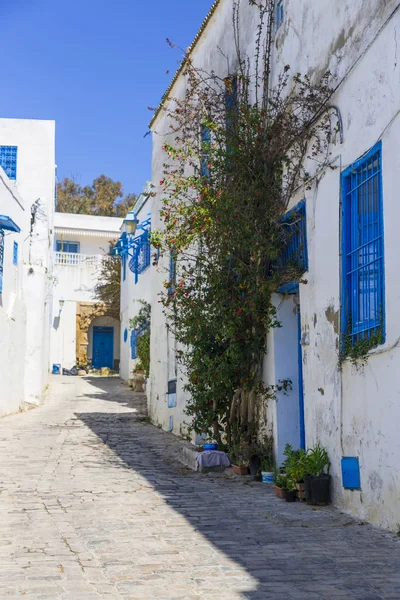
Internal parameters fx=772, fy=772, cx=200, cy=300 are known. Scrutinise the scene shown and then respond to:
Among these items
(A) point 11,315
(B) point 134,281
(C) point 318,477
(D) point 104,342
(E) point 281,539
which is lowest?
(E) point 281,539

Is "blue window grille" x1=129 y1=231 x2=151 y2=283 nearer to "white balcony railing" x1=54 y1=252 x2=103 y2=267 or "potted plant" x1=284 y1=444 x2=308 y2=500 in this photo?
"white balcony railing" x1=54 y1=252 x2=103 y2=267

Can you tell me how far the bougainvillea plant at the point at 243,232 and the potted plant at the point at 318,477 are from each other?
1.68m

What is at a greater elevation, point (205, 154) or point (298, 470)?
point (205, 154)

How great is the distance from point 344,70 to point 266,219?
7.60ft

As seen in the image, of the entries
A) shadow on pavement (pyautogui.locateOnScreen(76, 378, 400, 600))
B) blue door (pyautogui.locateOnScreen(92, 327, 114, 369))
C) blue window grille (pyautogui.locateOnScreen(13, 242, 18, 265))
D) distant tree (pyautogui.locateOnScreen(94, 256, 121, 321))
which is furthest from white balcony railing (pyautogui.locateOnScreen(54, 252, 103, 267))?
shadow on pavement (pyautogui.locateOnScreen(76, 378, 400, 600))

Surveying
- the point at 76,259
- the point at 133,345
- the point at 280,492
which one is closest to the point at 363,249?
the point at 280,492

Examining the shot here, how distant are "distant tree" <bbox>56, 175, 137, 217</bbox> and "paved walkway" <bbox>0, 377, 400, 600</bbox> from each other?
3415 centimetres

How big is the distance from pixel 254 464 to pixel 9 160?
51.4 feet

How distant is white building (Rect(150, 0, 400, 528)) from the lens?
671 cm

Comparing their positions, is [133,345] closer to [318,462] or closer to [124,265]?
[124,265]

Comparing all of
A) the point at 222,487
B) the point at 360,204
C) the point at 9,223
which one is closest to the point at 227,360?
the point at 222,487

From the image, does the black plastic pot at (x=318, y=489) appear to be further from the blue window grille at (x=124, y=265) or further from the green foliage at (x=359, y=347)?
the blue window grille at (x=124, y=265)

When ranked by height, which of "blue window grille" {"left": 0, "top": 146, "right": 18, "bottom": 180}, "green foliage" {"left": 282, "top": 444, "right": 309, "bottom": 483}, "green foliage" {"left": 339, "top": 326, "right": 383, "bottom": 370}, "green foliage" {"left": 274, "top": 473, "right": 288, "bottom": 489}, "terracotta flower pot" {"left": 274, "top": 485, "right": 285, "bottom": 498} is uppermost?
"blue window grille" {"left": 0, "top": 146, "right": 18, "bottom": 180}

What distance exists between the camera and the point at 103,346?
34.6 m
